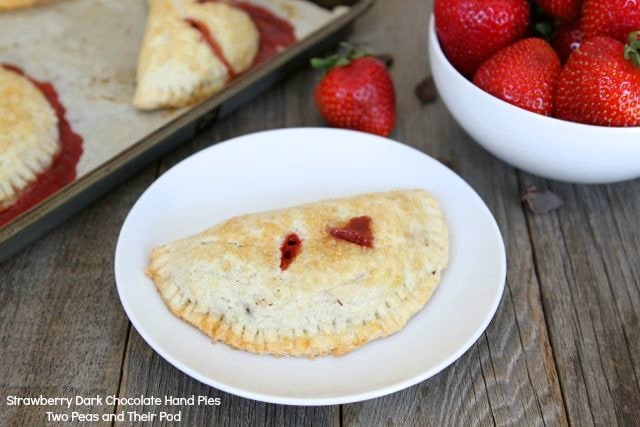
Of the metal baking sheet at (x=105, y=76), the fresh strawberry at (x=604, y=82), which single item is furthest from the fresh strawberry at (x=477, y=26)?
the metal baking sheet at (x=105, y=76)

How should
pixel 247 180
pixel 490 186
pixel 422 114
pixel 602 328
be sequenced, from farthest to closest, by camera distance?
pixel 422 114, pixel 490 186, pixel 247 180, pixel 602 328

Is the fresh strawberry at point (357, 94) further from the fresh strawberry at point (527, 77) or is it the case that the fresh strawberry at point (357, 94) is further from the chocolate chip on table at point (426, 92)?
the fresh strawberry at point (527, 77)

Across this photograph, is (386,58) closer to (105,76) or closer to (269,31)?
(269,31)

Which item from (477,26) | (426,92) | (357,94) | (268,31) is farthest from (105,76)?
(477,26)

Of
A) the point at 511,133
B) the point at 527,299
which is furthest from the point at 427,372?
the point at 511,133

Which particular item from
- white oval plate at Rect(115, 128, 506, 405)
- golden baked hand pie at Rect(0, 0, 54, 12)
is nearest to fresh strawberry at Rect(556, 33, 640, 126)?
white oval plate at Rect(115, 128, 506, 405)

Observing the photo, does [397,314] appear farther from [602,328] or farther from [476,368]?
[602,328]

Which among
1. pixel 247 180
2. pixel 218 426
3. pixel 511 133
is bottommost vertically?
pixel 218 426
